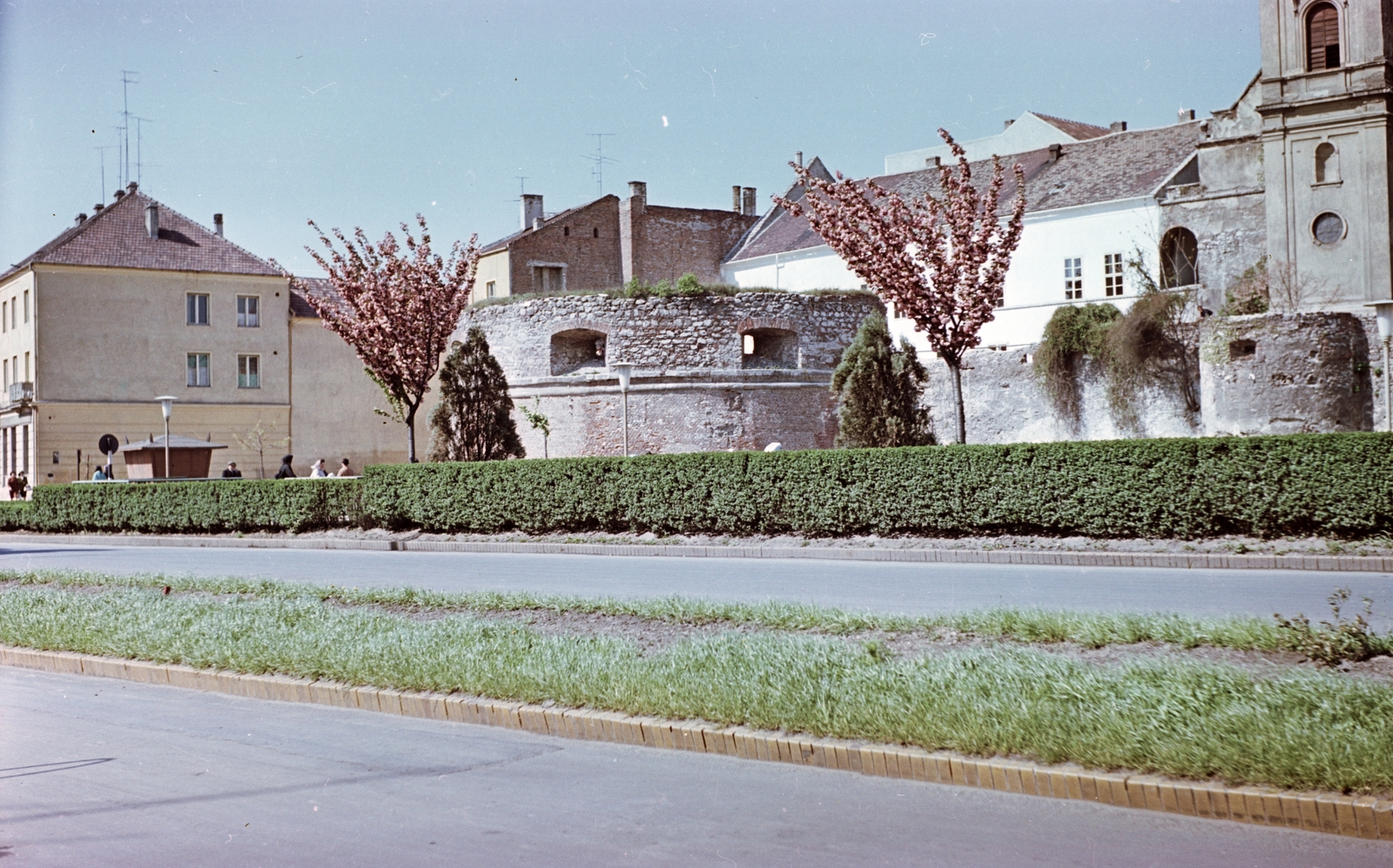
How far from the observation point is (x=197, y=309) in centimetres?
5231

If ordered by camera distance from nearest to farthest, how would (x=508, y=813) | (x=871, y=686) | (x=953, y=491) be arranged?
1. (x=508, y=813)
2. (x=871, y=686)
3. (x=953, y=491)

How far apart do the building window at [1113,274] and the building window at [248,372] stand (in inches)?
1336

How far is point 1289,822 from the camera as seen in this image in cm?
515

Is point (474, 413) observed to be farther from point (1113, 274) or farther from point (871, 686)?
point (871, 686)

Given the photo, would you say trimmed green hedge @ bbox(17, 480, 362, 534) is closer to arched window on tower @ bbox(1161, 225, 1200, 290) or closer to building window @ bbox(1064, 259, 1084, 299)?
building window @ bbox(1064, 259, 1084, 299)

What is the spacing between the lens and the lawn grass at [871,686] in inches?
224

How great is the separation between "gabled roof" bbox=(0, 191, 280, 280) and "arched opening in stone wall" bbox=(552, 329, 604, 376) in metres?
23.6

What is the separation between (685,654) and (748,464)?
12.4m

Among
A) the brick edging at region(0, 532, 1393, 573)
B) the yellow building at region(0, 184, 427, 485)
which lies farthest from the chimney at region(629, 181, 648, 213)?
the brick edging at region(0, 532, 1393, 573)

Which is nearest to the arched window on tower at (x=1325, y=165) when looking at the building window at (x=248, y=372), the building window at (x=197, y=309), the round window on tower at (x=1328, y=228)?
the round window on tower at (x=1328, y=228)

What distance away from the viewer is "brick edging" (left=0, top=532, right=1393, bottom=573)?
1495cm

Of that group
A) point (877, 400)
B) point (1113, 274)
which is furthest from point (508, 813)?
point (1113, 274)

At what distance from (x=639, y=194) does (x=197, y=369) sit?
1970cm

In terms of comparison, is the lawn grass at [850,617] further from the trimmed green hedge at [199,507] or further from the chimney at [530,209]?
the chimney at [530,209]
